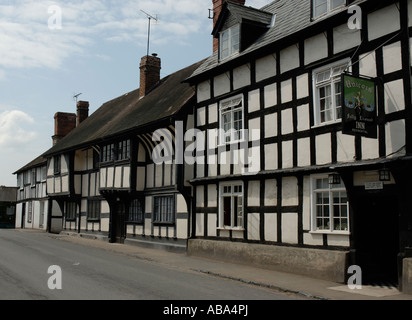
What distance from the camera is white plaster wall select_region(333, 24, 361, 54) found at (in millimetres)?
11961

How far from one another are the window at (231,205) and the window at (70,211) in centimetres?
1694

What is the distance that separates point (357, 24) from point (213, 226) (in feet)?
28.3

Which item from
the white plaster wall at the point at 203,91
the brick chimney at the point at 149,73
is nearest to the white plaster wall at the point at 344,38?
the white plaster wall at the point at 203,91

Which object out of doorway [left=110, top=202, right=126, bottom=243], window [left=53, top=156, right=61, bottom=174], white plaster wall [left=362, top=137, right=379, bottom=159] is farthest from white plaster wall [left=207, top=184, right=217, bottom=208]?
window [left=53, top=156, right=61, bottom=174]

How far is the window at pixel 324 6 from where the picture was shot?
12695mm

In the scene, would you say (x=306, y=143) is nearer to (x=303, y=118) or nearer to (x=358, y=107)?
(x=303, y=118)

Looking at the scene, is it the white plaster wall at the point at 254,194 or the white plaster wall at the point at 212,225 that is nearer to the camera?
the white plaster wall at the point at 254,194

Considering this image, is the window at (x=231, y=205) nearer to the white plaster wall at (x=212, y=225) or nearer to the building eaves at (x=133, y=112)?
the white plaster wall at (x=212, y=225)

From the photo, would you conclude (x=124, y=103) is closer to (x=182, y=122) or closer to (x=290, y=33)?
(x=182, y=122)

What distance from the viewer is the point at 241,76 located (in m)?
15.9

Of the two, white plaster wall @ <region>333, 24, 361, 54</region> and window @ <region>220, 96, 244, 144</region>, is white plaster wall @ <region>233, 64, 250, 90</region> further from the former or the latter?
white plaster wall @ <region>333, 24, 361, 54</region>

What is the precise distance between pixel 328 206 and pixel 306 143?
1.94 m

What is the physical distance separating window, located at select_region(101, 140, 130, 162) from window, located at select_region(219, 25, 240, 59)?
25.9 feet
